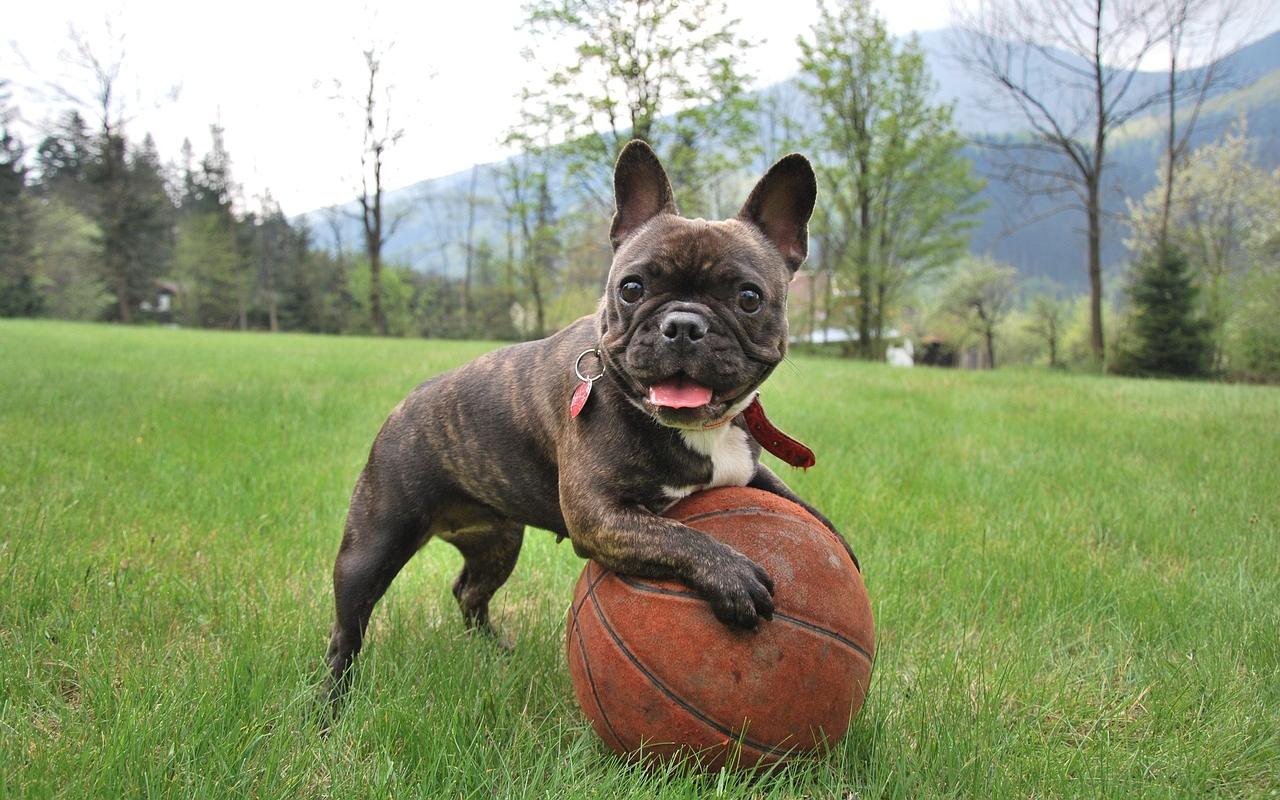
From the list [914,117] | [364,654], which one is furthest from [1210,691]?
[914,117]

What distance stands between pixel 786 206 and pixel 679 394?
3.89ft

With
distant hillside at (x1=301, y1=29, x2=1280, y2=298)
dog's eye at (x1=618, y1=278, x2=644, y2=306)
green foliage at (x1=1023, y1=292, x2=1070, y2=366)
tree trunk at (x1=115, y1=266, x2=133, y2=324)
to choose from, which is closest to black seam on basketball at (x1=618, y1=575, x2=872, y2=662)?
dog's eye at (x1=618, y1=278, x2=644, y2=306)

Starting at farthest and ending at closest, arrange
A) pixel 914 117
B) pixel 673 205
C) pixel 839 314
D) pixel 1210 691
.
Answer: pixel 839 314, pixel 914 117, pixel 673 205, pixel 1210 691

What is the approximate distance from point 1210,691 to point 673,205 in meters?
2.94

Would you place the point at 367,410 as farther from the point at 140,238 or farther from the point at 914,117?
the point at 140,238

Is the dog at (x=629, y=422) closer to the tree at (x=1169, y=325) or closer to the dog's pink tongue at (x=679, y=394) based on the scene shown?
the dog's pink tongue at (x=679, y=394)

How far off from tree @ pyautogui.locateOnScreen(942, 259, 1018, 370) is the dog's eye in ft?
213

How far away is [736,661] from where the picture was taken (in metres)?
2.40

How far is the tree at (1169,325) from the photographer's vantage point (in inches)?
1084

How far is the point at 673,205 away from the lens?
11.0 ft

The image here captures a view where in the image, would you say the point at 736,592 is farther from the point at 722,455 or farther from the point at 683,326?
the point at 683,326

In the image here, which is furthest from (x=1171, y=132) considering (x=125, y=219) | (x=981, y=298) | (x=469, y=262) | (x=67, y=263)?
(x=67, y=263)

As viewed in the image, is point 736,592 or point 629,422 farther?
point 629,422

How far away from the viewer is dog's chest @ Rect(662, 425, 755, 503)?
286 cm
